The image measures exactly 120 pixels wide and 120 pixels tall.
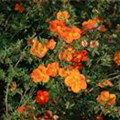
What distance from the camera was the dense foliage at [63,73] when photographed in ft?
10.6

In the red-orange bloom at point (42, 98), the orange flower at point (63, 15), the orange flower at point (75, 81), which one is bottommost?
the red-orange bloom at point (42, 98)

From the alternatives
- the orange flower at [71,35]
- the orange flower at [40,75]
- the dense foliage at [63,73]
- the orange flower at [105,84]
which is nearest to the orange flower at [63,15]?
the dense foliage at [63,73]

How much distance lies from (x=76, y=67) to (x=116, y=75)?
507mm

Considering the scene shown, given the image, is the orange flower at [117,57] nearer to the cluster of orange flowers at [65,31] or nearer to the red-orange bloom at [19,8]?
the cluster of orange flowers at [65,31]

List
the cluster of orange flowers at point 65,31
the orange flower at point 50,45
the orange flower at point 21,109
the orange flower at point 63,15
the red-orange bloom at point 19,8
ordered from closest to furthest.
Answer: the orange flower at point 21,109
the cluster of orange flowers at point 65,31
the orange flower at point 50,45
the orange flower at point 63,15
the red-orange bloom at point 19,8

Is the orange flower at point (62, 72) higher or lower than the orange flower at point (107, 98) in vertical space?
higher

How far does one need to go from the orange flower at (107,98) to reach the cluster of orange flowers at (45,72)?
1.24ft

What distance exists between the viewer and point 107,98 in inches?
127

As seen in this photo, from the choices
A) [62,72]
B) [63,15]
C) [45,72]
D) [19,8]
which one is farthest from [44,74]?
[19,8]

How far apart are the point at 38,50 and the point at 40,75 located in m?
0.19

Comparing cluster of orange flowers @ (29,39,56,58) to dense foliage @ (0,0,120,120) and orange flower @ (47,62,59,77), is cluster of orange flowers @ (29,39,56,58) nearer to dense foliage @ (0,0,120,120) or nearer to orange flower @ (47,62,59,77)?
dense foliage @ (0,0,120,120)

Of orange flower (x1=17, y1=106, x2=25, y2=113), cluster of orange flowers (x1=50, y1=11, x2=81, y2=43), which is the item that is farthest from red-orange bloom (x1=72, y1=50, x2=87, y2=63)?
orange flower (x1=17, y1=106, x2=25, y2=113)

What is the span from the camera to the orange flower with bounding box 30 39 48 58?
329 cm

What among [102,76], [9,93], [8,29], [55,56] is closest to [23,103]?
[9,93]
